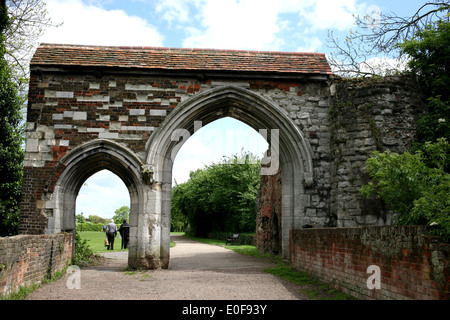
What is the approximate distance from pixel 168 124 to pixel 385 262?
21.1 feet

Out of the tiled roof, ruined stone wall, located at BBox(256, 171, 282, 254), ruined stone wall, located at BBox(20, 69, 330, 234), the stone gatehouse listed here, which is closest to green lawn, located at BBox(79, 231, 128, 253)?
the stone gatehouse

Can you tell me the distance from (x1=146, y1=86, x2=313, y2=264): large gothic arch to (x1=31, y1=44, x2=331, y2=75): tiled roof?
2.49ft

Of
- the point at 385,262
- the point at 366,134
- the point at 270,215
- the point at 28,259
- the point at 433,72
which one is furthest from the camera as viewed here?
the point at 270,215

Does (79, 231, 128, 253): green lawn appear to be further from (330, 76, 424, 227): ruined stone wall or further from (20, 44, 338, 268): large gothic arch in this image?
(330, 76, 424, 227): ruined stone wall

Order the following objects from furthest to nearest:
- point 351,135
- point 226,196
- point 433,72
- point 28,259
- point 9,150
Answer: point 226,196, point 9,150, point 433,72, point 351,135, point 28,259

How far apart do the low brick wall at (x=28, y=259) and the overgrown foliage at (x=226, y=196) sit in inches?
732

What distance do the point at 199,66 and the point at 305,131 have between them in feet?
10.1

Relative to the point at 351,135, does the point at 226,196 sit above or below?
below

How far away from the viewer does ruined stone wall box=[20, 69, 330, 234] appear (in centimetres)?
942

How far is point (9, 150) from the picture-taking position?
1114cm

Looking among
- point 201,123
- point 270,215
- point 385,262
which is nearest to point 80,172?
point 201,123

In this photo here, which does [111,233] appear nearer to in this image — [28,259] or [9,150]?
[9,150]
